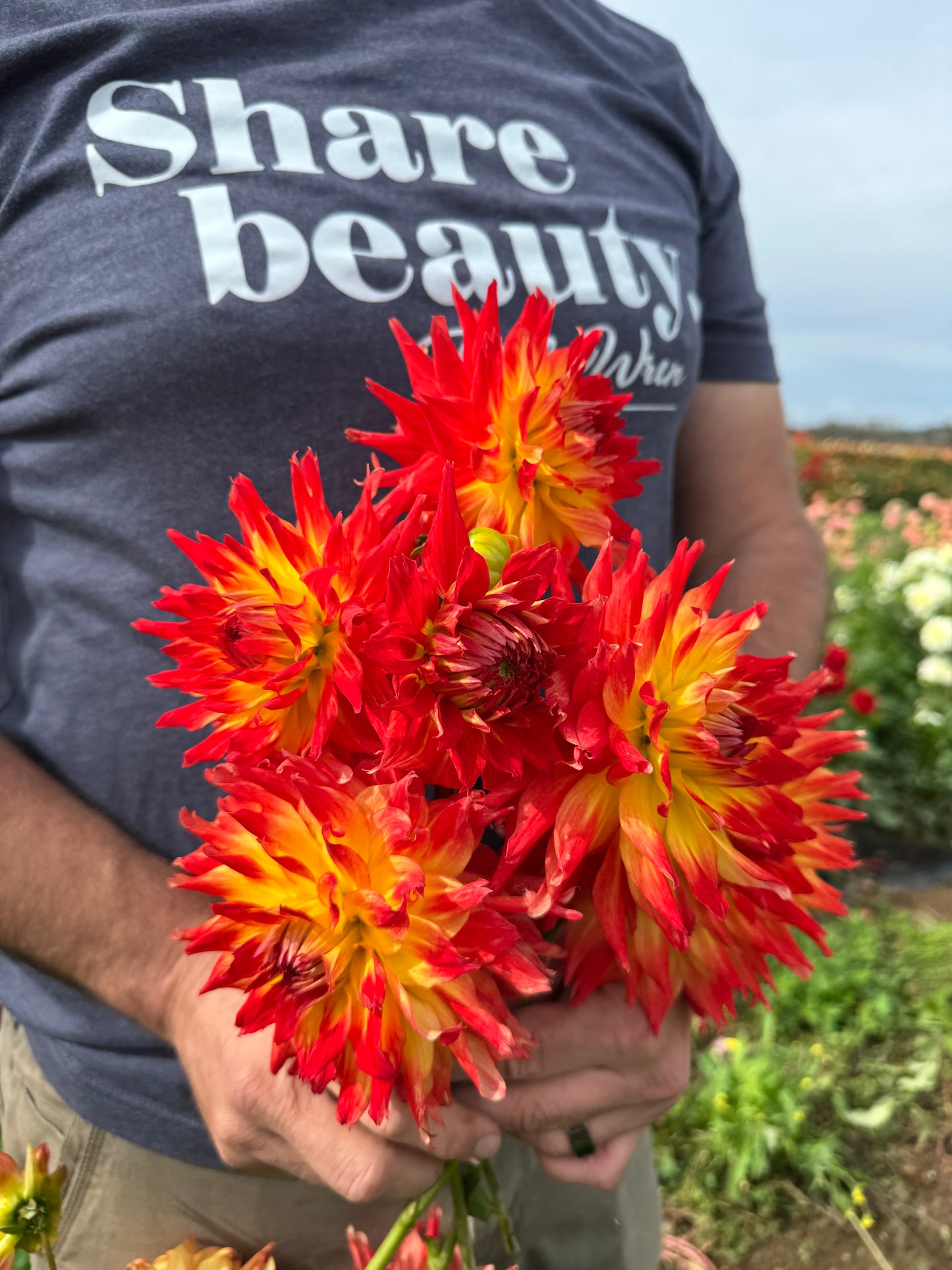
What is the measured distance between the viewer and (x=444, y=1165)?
0.72 meters

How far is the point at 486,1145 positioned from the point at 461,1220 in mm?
58

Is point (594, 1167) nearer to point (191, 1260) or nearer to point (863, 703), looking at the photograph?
point (191, 1260)

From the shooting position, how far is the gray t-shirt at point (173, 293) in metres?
0.93

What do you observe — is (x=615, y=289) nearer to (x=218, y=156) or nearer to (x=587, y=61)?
(x=587, y=61)

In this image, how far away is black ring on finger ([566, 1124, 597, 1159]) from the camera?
79 cm

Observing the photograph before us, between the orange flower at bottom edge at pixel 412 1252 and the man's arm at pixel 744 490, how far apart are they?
948 millimetres

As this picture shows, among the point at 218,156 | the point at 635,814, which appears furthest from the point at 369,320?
the point at 635,814

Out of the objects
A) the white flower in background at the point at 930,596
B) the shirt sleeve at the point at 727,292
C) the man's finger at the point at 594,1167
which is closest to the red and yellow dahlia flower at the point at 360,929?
the man's finger at the point at 594,1167

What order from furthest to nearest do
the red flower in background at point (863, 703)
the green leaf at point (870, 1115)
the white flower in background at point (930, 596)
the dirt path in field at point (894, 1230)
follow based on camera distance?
1. the white flower in background at point (930, 596)
2. the red flower in background at point (863, 703)
3. the green leaf at point (870, 1115)
4. the dirt path in field at point (894, 1230)

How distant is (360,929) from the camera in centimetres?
51

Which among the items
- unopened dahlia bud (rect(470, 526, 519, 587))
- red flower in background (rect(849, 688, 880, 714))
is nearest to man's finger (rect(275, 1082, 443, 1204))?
unopened dahlia bud (rect(470, 526, 519, 587))

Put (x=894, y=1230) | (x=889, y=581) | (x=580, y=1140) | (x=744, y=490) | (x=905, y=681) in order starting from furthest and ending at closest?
(x=889, y=581)
(x=905, y=681)
(x=894, y=1230)
(x=744, y=490)
(x=580, y=1140)

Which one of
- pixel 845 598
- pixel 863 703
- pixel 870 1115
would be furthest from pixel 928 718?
pixel 870 1115

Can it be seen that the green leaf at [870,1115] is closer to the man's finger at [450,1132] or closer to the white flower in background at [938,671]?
the white flower in background at [938,671]
